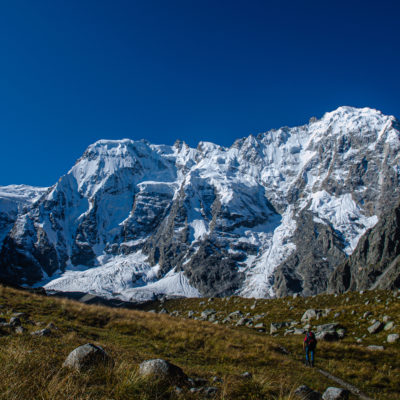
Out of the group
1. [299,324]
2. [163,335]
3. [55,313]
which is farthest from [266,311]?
[55,313]

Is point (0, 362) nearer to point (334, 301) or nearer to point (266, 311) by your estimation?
point (266, 311)

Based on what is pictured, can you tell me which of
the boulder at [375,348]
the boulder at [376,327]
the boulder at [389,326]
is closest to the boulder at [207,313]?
the boulder at [376,327]

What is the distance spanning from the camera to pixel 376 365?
1480cm

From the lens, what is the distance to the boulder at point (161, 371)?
6381 millimetres

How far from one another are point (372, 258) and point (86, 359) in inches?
7819

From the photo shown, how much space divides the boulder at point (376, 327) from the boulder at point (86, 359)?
2010 centimetres

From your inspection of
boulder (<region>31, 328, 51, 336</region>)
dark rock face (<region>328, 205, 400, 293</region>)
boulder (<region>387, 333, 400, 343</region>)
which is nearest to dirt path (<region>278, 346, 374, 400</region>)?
boulder (<region>387, 333, 400, 343</region>)

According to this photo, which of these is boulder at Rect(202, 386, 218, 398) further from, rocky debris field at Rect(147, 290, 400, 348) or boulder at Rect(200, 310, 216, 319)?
boulder at Rect(200, 310, 216, 319)

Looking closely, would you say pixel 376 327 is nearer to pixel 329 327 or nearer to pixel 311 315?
pixel 329 327

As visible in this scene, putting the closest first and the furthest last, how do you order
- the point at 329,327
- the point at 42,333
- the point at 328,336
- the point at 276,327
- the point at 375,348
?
the point at 42,333 < the point at 375,348 < the point at 328,336 < the point at 329,327 < the point at 276,327

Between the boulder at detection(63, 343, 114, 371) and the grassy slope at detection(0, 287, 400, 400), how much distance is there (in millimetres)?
258

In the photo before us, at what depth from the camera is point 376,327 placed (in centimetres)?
2086

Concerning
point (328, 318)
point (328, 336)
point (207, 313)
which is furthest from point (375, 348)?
point (207, 313)

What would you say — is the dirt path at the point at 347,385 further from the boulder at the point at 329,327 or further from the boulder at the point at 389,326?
the boulder at the point at 329,327
